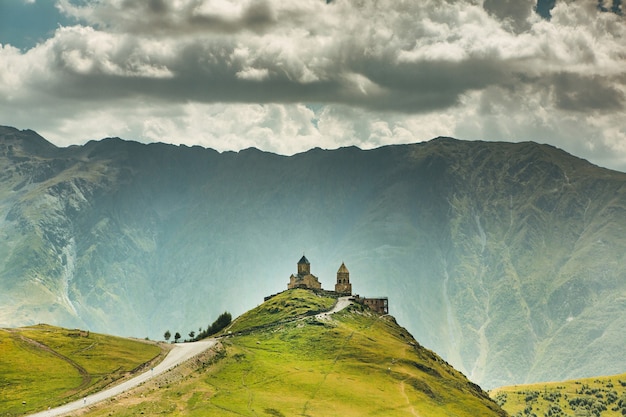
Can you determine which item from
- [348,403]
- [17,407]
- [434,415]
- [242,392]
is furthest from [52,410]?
[434,415]

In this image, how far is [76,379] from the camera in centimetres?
19012

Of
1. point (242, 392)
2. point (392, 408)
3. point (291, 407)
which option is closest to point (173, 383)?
point (242, 392)

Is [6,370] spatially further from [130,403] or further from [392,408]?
[392,408]

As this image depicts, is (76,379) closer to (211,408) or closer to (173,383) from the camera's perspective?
(173,383)

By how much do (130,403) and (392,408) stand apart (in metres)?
63.2

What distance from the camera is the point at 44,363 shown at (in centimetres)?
19712

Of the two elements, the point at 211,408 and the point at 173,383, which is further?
the point at 173,383

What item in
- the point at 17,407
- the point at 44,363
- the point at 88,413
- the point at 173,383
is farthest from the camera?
the point at 44,363

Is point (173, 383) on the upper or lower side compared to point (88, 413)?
upper

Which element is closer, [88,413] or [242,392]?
[88,413]

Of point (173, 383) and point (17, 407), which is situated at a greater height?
point (173, 383)

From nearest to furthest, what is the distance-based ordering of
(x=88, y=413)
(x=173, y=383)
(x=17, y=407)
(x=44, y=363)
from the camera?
(x=88, y=413) < (x=17, y=407) < (x=173, y=383) < (x=44, y=363)

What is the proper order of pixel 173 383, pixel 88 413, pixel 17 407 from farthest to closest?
pixel 173 383 < pixel 17 407 < pixel 88 413

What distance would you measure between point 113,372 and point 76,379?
10177mm
